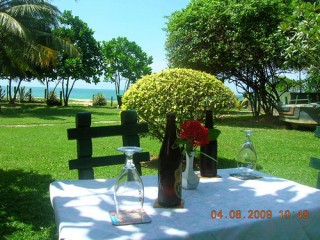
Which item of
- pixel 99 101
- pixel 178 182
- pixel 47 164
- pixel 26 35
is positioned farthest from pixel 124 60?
pixel 178 182

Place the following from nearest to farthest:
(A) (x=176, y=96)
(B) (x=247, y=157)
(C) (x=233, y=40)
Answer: (B) (x=247, y=157) → (A) (x=176, y=96) → (C) (x=233, y=40)

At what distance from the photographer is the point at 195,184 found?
1.98 m

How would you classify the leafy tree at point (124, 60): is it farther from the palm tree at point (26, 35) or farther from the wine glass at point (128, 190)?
the wine glass at point (128, 190)

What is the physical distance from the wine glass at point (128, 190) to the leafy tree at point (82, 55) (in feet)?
90.6

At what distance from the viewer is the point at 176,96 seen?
6.14 m

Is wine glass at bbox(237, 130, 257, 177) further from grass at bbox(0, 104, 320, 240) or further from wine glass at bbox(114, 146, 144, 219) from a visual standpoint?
grass at bbox(0, 104, 320, 240)

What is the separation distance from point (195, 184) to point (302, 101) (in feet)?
52.9

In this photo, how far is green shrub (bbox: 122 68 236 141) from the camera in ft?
20.1

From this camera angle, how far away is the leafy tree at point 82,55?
28.2 m

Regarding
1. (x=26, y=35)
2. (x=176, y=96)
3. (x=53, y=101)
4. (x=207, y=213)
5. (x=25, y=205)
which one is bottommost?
(x=25, y=205)

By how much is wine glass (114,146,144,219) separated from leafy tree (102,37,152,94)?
3262 centimetres

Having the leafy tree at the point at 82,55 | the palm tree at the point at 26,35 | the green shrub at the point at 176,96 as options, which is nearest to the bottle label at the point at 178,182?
the green shrub at the point at 176,96

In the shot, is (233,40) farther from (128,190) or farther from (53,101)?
(53,101)

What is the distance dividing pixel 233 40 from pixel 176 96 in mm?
10130
